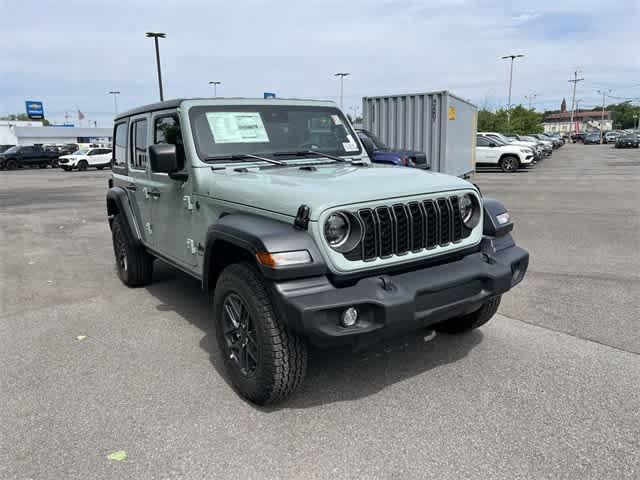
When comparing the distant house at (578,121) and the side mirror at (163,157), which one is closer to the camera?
the side mirror at (163,157)

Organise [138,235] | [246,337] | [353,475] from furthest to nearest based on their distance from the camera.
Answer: [138,235]
[246,337]
[353,475]

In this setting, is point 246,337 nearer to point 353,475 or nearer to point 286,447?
point 286,447

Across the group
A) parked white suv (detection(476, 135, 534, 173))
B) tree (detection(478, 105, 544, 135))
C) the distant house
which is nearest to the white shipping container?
parked white suv (detection(476, 135, 534, 173))

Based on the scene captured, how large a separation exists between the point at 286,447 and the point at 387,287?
1.05 metres

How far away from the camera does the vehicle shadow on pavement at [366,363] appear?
139 inches

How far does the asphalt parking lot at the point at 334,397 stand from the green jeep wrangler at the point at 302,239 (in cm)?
35

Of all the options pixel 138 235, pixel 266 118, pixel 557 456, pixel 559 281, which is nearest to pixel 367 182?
pixel 266 118

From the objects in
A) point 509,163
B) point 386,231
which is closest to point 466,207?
point 386,231

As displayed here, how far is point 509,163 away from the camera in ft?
77.6

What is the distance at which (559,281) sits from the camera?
6004mm

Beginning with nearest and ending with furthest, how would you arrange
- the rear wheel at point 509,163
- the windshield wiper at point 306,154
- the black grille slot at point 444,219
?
the black grille slot at point 444,219 → the windshield wiper at point 306,154 → the rear wheel at point 509,163

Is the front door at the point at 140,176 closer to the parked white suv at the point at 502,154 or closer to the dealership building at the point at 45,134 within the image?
the parked white suv at the point at 502,154

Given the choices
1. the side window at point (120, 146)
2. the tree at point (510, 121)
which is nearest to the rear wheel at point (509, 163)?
the side window at point (120, 146)

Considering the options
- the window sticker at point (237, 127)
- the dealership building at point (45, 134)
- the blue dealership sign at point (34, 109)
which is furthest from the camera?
the blue dealership sign at point (34, 109)
